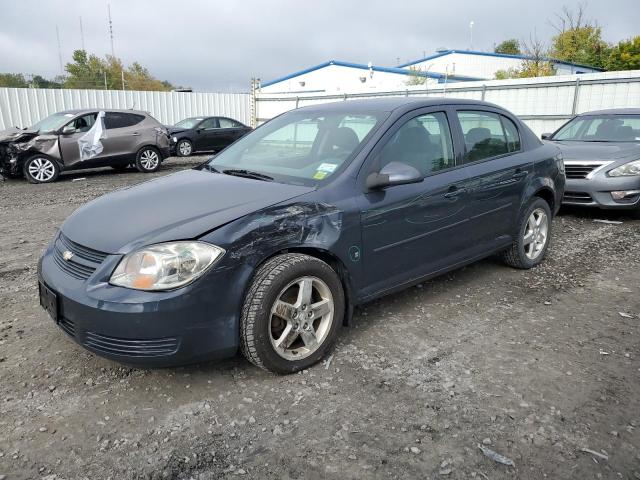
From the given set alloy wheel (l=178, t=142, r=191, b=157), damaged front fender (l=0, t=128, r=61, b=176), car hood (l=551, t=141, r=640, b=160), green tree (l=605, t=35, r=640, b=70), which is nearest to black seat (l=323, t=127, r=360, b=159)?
car hood (l=551, t=141, r=640, b=160)

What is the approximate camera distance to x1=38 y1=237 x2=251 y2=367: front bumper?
8.47 feet

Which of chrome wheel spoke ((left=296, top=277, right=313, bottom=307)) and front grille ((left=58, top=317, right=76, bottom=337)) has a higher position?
chrome wheel spoke ((left=296, top=277, right=313, bottom=307))

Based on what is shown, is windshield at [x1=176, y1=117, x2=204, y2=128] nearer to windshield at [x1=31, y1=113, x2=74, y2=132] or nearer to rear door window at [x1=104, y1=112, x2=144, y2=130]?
rear door window at [x1=104, y1=112, x2=144, y2=130]

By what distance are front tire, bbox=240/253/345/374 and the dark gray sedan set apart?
5436 millimetres

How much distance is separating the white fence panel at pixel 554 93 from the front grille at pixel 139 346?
1325 centimetres

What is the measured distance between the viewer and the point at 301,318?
3059 mm

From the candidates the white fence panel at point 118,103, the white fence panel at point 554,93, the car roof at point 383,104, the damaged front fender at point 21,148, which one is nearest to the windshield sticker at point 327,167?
the car roof at point 383,104

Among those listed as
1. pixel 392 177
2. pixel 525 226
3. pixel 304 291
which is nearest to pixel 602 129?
pixel 525 226

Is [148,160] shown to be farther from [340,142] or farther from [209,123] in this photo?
[340,142]

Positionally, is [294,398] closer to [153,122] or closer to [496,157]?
[496,157]

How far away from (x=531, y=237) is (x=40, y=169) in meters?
10.3

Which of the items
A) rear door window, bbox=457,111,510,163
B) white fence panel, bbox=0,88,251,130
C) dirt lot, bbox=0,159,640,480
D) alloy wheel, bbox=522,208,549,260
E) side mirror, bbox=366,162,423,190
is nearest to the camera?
dirt lot, bbox=0,159,640,480

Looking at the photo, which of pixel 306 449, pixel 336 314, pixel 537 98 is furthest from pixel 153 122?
pixel 306 449

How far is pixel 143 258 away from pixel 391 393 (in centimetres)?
153
